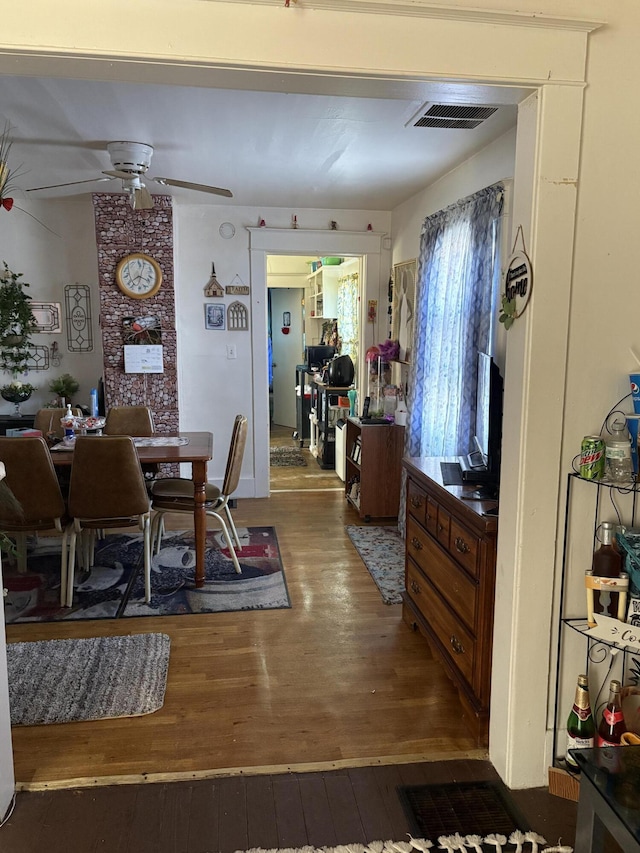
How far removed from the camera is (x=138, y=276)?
4926 mm

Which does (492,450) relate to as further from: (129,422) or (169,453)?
(129,422)

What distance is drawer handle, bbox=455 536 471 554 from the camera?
230cm

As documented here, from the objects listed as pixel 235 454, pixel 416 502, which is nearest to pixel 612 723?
pixel 416 502

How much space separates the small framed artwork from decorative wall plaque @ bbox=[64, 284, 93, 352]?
1.00m

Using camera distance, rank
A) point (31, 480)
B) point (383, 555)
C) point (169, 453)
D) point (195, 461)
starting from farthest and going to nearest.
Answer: point (383, 555) → point (169, 453) → point (195, 461) → point (31, 480)

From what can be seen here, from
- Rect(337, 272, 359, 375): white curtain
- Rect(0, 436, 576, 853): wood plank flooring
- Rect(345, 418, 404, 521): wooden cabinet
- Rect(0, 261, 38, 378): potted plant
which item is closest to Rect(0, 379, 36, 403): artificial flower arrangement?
Rect(0, 261, 38, 378): potted plant

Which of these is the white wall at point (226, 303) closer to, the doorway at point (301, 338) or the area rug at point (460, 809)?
the doorway at point (301, 338)

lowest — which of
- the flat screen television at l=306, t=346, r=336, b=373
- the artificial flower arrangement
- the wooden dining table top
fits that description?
the wooden dining table top

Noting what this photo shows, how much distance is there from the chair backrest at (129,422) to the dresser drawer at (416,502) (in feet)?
7.11

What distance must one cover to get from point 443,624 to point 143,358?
3396 mm

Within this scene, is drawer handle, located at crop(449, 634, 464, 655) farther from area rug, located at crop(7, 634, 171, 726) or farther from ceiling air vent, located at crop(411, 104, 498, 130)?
ceiling air vent, located at crop(411, 104, 498, 130)

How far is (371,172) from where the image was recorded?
4074mm

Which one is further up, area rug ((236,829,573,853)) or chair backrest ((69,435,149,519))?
chair backrest ((69,435,149,519))

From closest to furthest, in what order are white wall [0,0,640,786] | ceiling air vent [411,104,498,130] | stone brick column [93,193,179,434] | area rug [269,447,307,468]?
white wall [0,0,640,786], ceiling air vent [411,104,498,130], stone brick column [93,193,179,434], area rug [269,447,307,468]
